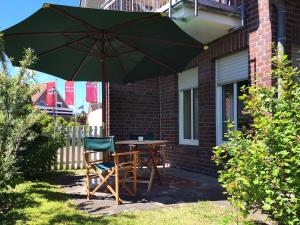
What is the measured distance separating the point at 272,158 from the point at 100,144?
3511 millimetres

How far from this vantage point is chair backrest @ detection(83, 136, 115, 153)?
600cm

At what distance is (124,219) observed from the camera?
4.85 meters

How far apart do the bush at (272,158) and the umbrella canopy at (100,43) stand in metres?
2.84

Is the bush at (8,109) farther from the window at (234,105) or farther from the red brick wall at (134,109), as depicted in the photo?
the red brick wall at (134,109)

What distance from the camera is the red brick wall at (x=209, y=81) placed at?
22.0 ft

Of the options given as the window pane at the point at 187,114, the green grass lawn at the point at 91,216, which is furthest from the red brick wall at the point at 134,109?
the green grass lawn at the point at 91,216

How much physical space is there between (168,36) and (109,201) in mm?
3120

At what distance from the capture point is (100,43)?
748cm

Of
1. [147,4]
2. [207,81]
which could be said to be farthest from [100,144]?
[147,4]

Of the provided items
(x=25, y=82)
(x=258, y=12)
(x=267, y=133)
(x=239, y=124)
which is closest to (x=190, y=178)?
(x=239, y=124)

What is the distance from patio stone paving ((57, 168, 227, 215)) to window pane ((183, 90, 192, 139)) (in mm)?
1775

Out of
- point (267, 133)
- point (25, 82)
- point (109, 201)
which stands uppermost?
point (25, 82)

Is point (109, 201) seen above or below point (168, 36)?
below

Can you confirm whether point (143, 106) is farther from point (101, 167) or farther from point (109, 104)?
point (101, 167)
